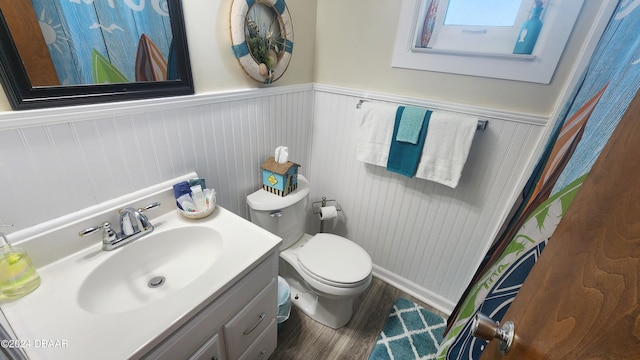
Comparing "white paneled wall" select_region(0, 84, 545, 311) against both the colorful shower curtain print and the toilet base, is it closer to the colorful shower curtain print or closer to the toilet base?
the colorful shower curtain print

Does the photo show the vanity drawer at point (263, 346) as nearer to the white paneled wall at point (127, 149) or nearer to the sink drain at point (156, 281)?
the sink drain at point (156, 281)

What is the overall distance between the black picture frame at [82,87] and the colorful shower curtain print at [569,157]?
3.97ft

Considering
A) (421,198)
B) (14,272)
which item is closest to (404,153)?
(421,198)

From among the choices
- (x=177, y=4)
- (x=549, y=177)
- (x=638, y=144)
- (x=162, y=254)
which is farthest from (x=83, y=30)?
(x=549, y=177)

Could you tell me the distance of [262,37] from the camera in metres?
1.21

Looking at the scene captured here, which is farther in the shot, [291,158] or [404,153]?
[291,158]

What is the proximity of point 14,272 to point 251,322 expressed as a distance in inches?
27.7

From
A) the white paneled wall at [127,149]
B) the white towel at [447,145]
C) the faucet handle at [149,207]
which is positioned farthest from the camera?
the white towel at [447,145]

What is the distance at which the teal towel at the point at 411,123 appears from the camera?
1278 mm

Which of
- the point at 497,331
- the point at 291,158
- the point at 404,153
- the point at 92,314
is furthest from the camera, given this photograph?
the point at 291,158

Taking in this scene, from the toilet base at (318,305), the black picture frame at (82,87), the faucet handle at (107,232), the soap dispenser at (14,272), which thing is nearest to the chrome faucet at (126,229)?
the faucet handle at (107,232)

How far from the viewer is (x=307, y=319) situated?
1.57 m

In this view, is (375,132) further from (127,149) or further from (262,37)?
(127,149)

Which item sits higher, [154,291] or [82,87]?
[82,87]
